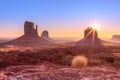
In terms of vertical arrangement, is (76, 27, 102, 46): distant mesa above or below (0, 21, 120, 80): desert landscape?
above

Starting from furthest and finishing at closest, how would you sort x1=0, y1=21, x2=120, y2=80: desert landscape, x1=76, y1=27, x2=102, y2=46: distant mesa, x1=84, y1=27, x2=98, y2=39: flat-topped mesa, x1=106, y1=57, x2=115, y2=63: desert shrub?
→ x1=84, y1=27, x2=98, y2=39: flat-topped mesa → x1=76, y1=27, x2=102, y2=46: distant mesa → x1=106, y1=57, x2=115, y2=63: desert shrub → x1=0, y1=21, x2=120, y2=80: desert landscape

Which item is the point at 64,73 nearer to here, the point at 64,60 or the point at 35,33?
the point at 64,60

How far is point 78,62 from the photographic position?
30.0 meters

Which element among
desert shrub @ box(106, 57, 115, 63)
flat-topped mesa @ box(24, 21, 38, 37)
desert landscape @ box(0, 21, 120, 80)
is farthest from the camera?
flat-topped mesa @ box(24, 21, 38, 37)

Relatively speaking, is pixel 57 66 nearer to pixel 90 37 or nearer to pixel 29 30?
pixel 90 37

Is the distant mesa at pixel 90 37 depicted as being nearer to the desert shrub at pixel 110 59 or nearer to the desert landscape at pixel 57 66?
the desert landscape at pixel 57 66

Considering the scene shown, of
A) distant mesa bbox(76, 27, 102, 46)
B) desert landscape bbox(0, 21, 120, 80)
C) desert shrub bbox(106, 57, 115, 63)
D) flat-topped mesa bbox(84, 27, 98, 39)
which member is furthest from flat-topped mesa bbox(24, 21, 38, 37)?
A: desert shrub bbox(106, 57, 115, 63)

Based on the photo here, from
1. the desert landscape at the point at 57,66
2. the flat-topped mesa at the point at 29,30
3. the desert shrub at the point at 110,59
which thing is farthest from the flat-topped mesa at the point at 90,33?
the desert shrub at the point at 110,59

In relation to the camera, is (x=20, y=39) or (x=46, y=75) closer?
(x=46, y=75)

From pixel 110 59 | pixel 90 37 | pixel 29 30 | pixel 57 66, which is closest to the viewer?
pixel 57 66

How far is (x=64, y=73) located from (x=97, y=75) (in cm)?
287

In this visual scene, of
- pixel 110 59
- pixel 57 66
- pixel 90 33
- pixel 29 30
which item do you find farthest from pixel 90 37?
pixel 57 66

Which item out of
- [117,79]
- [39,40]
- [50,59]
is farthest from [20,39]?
[117,79]

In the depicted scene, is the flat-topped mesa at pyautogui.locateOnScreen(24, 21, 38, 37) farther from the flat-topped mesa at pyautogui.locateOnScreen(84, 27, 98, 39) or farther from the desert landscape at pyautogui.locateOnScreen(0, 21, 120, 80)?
the desert landscape at pyautogui.locateOnScreen(0, 21, 120, 80)
